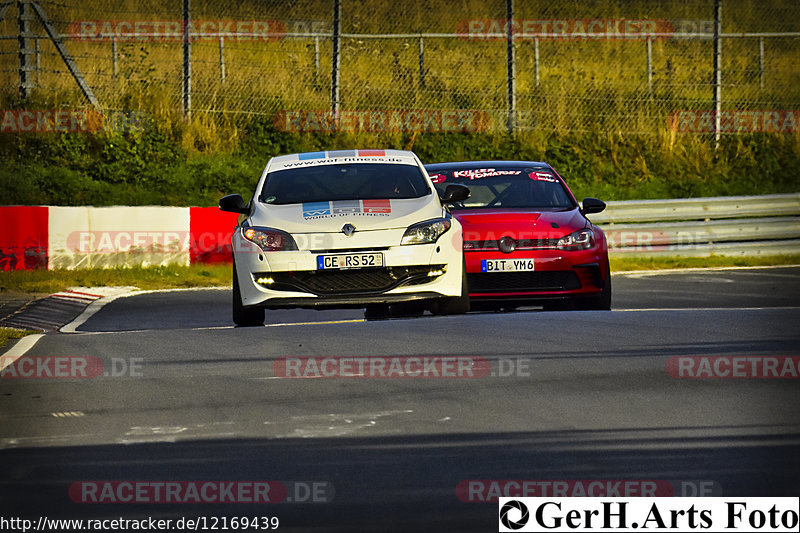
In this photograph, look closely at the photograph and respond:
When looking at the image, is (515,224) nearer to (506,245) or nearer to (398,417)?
(506,245)

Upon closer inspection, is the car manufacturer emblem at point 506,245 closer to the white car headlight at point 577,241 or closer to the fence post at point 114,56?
the white car headlight at point 577,241

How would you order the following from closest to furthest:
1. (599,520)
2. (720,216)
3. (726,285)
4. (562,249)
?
(599,520) → (562,249) → (726,285) → (720,216)

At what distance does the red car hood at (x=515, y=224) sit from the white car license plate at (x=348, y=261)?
1.38m

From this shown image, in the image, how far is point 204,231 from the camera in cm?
2242

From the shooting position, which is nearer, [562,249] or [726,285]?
[562,249]

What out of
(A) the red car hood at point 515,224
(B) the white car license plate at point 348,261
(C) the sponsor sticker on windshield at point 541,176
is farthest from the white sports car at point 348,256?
(C) the sponsor sticker on windshield at point 541,176

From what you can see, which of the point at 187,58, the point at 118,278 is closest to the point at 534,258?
the point at 118,278

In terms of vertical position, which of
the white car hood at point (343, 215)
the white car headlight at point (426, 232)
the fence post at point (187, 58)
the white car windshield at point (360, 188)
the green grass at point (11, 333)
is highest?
the fence post at point (187, 58)

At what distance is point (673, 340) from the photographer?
522 inches

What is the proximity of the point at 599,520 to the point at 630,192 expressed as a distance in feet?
76.2

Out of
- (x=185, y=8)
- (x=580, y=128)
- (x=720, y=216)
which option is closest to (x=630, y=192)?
(x=580, y=128)

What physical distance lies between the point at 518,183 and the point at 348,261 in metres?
3.32

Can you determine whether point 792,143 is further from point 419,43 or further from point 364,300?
point 364,300

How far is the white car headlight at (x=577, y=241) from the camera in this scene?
12.6 m
